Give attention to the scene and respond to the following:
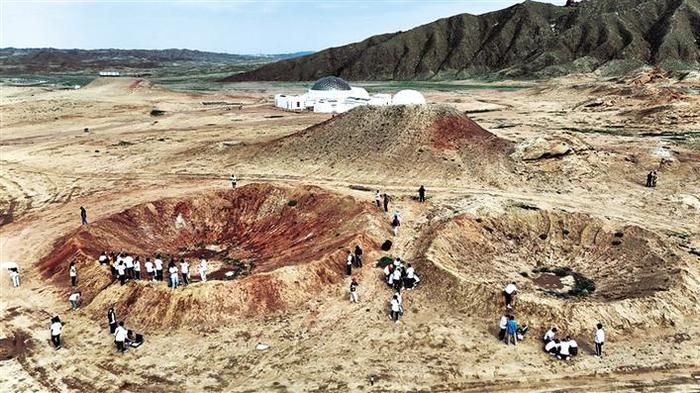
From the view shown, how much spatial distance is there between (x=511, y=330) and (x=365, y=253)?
949 centimetres

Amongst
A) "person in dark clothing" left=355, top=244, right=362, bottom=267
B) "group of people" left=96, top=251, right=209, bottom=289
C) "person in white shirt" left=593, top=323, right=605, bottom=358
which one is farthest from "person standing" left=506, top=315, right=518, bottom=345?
"group of people" left=96, top=251, right=209, bottom=289

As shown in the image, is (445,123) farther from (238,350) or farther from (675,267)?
(238,350)

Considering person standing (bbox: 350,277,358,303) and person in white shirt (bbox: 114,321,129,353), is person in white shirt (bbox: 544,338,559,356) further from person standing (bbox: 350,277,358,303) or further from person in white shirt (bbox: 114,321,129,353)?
person in white shirt (bbox: 114,321,129,353)

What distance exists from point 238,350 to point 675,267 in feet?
68.4

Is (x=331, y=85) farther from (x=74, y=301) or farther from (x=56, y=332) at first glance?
(x=56, y=332)

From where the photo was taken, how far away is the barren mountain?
458 feet

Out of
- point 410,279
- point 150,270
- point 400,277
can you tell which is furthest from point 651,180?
point 150,270

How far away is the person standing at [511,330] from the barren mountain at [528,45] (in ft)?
431

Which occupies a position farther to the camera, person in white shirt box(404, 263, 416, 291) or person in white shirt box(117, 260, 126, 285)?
person in white shirt box(404, 263, 416, 291)

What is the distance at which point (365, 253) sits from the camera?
94.8 feet

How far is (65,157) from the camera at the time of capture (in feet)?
185

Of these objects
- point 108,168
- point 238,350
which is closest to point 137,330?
point 238,350

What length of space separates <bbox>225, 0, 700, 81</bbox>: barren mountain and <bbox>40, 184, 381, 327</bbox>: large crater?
122 meters

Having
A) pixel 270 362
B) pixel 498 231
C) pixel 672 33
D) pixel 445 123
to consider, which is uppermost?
pixel 672 33
